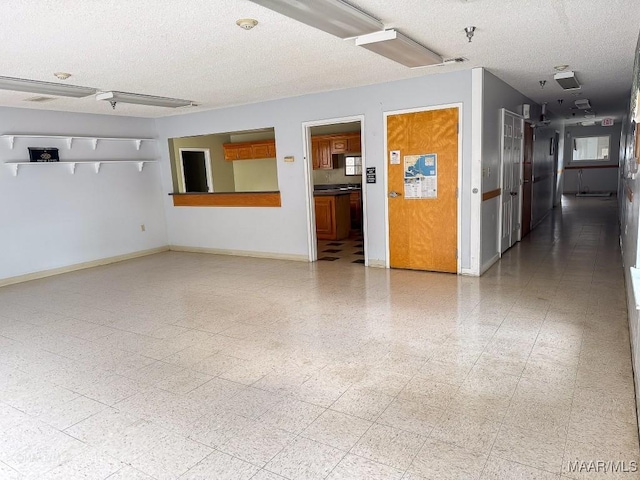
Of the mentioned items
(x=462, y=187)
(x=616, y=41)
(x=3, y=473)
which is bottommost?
(x=3, y=473)

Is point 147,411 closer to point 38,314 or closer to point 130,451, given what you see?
point 130,451

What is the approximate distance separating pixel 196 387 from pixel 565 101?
7485mm

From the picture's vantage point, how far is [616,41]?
3.59m

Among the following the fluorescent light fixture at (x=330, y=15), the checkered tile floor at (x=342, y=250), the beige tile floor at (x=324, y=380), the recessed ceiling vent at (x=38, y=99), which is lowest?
the beige tile floor at (x=324, y=380)

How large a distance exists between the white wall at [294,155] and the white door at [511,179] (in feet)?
3.51

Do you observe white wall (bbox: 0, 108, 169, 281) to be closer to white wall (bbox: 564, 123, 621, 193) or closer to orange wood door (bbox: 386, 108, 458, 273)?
orange wood door (bbox: 386, 108, 458, 273)

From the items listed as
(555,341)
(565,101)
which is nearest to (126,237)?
(555,341)

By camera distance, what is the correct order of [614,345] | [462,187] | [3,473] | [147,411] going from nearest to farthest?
[3,473] → [147,411] → [614,345] → [462,187]

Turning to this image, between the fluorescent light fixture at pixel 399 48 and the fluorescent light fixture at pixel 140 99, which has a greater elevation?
the fluorescent light fixture at pixel 140 99

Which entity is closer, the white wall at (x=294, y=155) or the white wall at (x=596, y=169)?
the white wall at (x=294, y=155)

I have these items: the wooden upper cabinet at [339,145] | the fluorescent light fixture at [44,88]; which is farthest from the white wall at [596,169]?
the fluorescent light fixture at [44,88]

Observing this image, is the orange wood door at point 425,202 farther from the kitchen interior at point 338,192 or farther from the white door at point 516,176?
the white door at point 516,176

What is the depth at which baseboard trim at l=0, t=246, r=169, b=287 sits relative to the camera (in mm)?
5582

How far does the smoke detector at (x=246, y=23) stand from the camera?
8.91 feet
